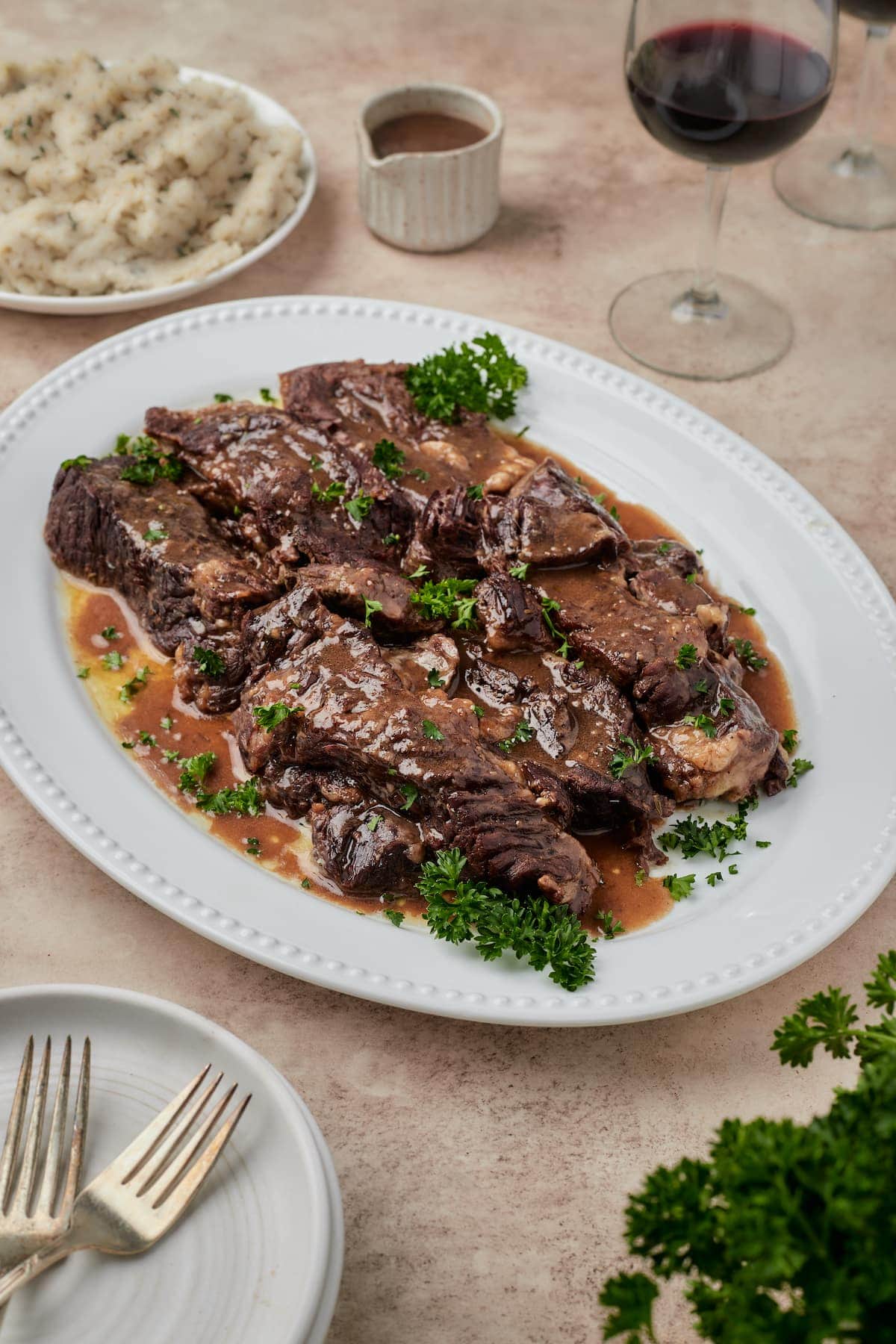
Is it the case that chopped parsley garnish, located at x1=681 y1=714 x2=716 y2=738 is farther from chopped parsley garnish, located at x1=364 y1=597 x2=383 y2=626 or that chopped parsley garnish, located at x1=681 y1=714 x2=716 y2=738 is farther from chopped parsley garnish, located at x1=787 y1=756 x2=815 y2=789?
chopped parsley garnish, located at x1=364 y1=597 x2=383 y2=626

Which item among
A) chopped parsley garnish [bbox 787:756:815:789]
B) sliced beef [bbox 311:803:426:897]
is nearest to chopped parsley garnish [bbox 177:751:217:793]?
sliced beef [bbox 311:803:426:897]

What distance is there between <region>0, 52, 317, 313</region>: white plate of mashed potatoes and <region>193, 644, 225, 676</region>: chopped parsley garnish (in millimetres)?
2348

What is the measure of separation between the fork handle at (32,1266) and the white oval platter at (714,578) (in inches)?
41.6

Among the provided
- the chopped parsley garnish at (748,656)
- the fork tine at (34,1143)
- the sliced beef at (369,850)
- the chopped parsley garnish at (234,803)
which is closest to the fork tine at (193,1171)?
the fork tine at (34,1143)

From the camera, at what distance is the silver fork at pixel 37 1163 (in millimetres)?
3348

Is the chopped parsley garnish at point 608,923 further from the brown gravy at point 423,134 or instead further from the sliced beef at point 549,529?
the brown gravy at point 423,134

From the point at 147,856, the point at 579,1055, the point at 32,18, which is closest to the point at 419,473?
the point at 147,856

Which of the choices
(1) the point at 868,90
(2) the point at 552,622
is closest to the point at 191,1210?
(2) the point at 552,622

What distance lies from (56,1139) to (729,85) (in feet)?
15.6

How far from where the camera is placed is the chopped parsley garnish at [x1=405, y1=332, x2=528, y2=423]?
6051mm

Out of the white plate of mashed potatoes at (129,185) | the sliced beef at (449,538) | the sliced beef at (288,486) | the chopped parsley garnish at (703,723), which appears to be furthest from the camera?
the white plate of mashed potatoes at (129,185)

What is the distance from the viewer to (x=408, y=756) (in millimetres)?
4523

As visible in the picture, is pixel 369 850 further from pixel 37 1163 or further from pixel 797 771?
pixel 797 771

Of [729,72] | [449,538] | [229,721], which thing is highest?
[729,72]
